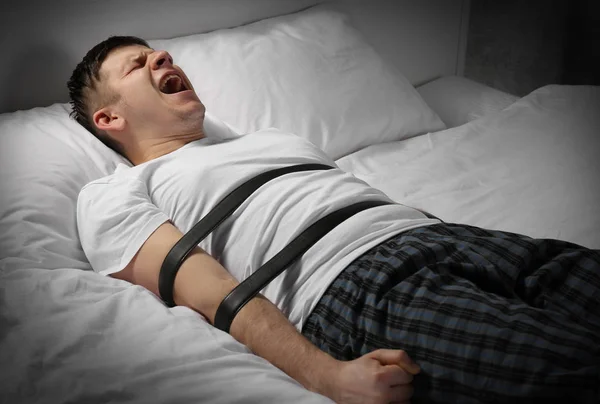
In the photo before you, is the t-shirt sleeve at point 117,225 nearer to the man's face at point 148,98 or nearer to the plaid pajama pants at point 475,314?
the man's face at point 148,98

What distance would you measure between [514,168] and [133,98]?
928mm

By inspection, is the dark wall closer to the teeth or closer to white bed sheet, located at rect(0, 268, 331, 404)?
the teeth

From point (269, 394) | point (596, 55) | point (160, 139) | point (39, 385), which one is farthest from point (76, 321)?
point (596, 55)

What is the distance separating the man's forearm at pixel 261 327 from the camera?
932 millimetres

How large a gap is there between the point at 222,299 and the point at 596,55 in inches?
73.2

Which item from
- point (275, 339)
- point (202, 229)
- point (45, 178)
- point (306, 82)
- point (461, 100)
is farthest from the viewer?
point (461, 100)

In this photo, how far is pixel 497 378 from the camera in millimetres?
838

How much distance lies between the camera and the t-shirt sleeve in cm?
113

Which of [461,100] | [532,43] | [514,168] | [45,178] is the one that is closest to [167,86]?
[45,178]

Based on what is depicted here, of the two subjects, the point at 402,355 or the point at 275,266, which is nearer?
the point at 402,355

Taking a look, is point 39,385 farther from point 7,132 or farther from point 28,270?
point 7,132

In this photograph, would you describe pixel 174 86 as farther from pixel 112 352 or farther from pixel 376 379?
pixel 376 379

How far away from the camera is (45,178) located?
131cm

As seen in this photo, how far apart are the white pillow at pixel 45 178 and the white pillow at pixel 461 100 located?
91 cm
